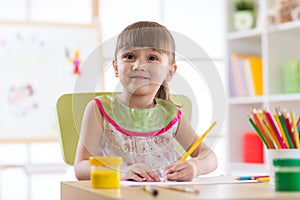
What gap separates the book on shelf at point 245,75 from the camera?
3.31m

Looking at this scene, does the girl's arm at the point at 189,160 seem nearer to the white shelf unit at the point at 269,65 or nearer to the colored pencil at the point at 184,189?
the colored pencil at the point at 184,189

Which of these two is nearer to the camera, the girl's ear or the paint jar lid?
the paint jar lid

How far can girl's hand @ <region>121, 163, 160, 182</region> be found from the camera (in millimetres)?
1127

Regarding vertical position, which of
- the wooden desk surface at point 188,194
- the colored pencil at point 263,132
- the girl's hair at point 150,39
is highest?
the girl's hair at point 150,39

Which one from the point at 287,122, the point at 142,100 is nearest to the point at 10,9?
the point at 142,100

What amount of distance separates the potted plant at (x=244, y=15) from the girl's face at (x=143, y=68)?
2.29 metres

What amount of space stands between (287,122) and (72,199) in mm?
418

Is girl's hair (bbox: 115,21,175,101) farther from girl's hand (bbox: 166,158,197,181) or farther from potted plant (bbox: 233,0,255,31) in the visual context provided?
potted plant (bbox: 233,0,255,31)

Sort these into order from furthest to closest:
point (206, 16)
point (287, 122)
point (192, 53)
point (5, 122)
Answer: point (206, 16) → point (5, 122) → point (192, 53) → point (287, 122)

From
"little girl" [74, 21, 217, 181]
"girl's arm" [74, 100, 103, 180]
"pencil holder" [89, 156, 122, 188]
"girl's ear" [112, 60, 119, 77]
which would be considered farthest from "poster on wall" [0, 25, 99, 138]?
"pencil holder" [89, 156, 122, 188]

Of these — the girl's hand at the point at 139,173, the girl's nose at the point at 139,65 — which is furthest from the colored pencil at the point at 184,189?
the girl's nose at the point at 139,65

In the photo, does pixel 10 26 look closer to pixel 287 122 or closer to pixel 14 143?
pixel 14 143

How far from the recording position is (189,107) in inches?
46.8

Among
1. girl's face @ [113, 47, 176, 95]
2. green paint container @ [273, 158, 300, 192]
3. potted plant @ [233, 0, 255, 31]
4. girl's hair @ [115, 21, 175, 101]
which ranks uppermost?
potted plant @ [233, 0, 255, 31]
